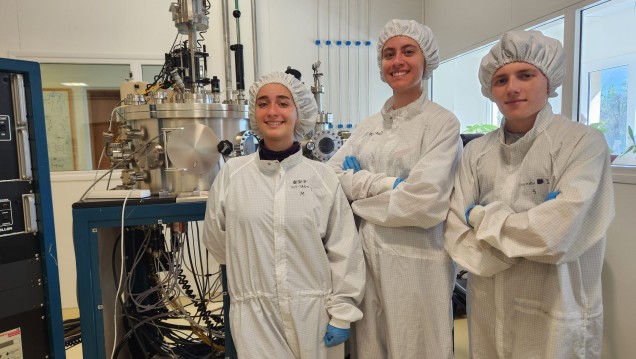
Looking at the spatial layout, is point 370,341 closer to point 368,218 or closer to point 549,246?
point 368,218

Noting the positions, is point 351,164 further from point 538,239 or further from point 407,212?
point 538,239

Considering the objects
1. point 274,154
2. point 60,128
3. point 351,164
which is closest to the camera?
point 274,154

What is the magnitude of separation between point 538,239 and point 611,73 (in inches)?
52.3

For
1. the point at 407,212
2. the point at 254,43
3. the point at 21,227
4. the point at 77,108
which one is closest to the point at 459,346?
the point at 407,212

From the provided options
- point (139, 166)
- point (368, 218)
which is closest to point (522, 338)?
point (368, 218)

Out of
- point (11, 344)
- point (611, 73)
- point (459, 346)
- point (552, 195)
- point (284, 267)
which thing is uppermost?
point (611, 73)

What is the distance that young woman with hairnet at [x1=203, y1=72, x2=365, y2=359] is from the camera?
118 cm

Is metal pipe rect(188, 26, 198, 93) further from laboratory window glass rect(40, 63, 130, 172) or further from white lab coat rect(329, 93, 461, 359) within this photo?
laboratory window glass rect(40, 63, 130, 172)

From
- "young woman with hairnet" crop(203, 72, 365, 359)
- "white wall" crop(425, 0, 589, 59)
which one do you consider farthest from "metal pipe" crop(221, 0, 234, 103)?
"young woman with hairnet" crop(203, 72, 365, 359)

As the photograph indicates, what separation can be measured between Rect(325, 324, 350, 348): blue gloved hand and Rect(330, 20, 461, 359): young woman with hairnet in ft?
0.55

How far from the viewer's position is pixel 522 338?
1124 mm

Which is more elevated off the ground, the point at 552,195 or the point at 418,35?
the point at 418,35

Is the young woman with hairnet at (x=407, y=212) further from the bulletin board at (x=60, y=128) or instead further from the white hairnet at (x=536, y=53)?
the bulletin board at (x=60, y=128)

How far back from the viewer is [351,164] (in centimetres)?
141
